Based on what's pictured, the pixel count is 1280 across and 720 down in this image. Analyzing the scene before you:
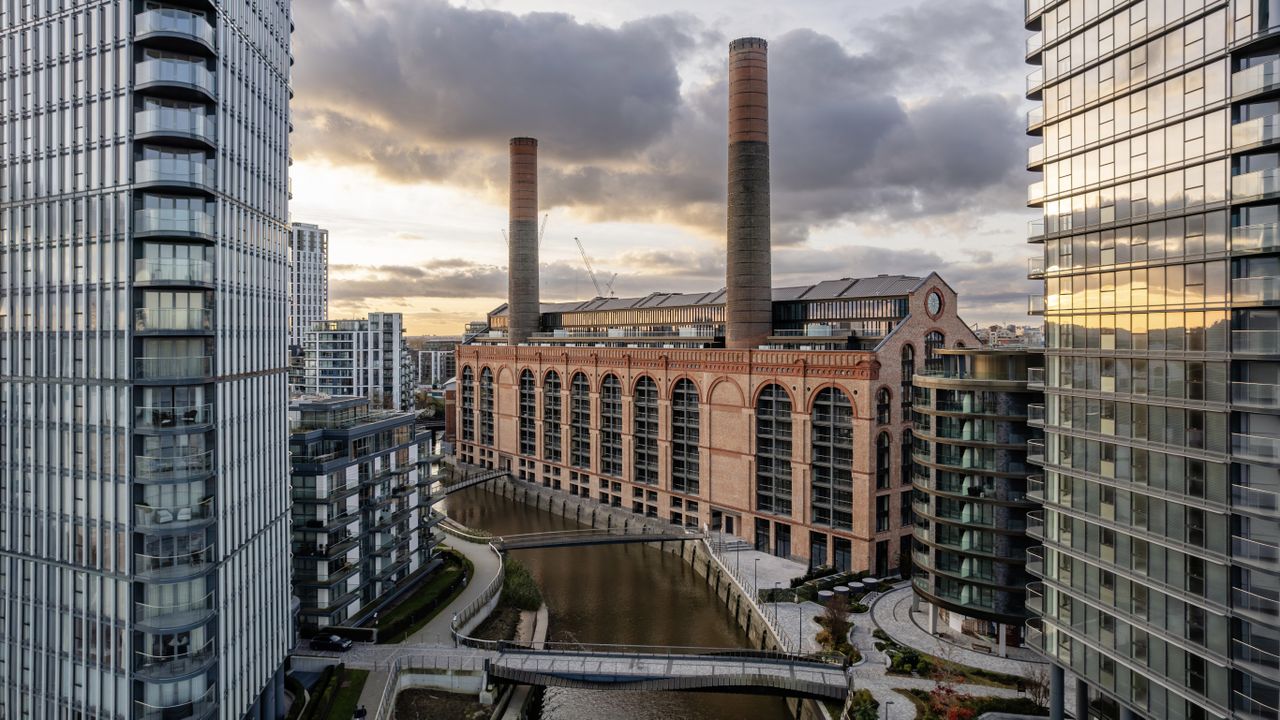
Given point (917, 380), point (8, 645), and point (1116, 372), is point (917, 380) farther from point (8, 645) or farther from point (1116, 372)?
point (8, 645)

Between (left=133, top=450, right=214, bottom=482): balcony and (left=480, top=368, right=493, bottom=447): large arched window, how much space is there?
274ft

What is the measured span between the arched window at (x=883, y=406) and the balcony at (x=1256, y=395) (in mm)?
40131

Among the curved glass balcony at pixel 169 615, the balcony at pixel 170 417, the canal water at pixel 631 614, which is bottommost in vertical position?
the canal water at pixel 631 614

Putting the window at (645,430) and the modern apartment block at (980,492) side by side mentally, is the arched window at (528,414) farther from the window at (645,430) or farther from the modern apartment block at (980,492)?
the modern apartment block at (980,492)

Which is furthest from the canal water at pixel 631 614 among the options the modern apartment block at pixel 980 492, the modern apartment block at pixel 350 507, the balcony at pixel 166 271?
the balcony at pixel 166 271

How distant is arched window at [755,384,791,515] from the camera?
73.7 meters

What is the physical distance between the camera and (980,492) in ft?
160

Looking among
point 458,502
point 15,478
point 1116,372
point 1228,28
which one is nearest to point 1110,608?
point 1116,372

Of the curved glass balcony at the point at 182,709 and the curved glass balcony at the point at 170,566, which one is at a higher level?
the curved glass balcony at the point at 170,566

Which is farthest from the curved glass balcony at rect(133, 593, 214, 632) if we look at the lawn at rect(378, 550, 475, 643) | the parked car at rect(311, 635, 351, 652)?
the lawn at rect(378, 550, 475, 643)

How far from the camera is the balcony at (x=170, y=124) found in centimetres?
3219

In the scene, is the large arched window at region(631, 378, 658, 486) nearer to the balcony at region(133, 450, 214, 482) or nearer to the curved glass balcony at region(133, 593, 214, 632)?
the curved glass balcony at region(133, 593, 214, 632)

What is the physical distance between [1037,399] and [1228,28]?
25211 millimetres

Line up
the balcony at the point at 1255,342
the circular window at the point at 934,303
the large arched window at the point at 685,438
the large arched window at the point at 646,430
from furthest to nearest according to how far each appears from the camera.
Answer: the large arched window at the point at 646,430 < the large arched window at the point at 685,438 < the circular window at the point at 934,303 < the balcony at the point at 1255,342
